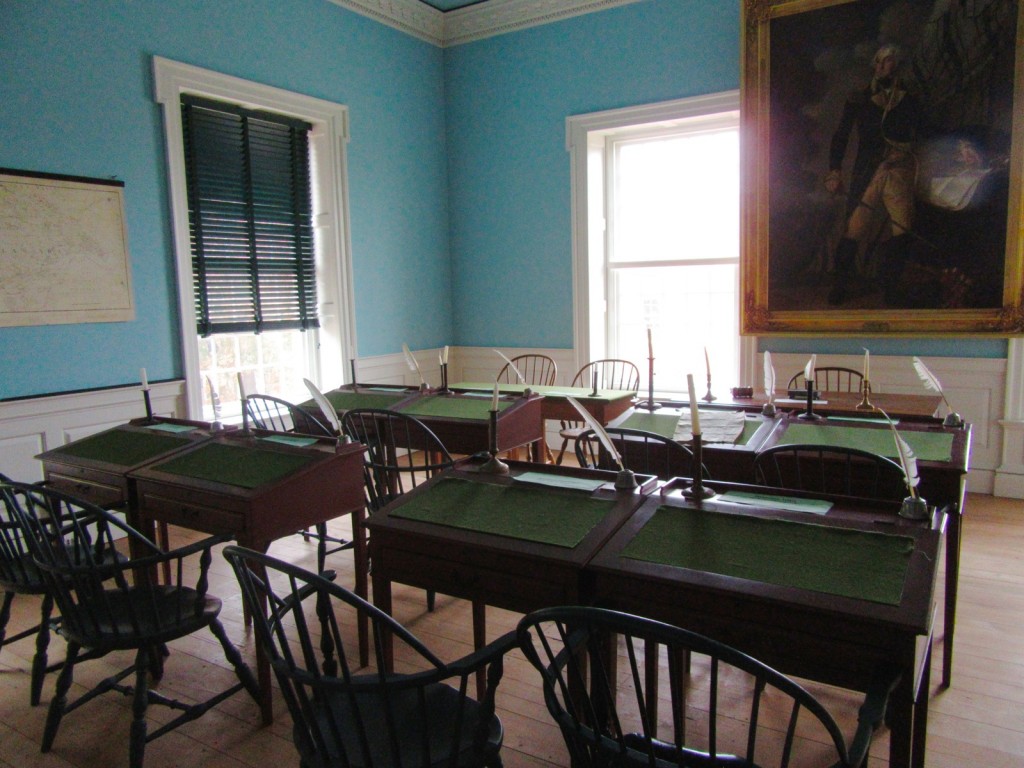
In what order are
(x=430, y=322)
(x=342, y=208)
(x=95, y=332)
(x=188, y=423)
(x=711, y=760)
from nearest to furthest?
(x=711, y=760) → (x=188, y=423) → (x=95, y=332) → (x=342, y=208) → (x=430, y=322)

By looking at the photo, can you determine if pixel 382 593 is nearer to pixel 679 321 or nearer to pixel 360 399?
pixel 360 399

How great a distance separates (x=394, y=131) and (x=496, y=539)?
4628 mm

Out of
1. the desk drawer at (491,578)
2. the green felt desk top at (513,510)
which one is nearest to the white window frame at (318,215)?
the green felt desk top at (513,510)

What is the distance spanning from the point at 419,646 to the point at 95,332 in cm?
330

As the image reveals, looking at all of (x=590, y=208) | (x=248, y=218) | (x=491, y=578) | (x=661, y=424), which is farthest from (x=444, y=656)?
(x=590, y=208)

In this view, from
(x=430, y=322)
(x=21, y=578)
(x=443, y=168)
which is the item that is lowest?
(x=21, y=578)

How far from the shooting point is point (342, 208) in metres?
5.23

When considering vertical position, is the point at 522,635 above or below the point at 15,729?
above

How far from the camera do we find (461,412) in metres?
3.65

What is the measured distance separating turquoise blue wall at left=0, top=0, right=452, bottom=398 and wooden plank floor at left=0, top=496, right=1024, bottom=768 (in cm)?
135

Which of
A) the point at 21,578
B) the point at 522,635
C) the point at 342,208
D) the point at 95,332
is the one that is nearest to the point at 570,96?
the point at 342,208

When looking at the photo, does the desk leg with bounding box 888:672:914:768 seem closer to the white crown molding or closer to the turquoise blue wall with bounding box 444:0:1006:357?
the turquoise blue wall with bounding box 444:0:1006:357

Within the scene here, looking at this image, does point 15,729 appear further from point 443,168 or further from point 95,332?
point 443,168

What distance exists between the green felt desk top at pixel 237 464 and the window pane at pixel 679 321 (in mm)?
3263
